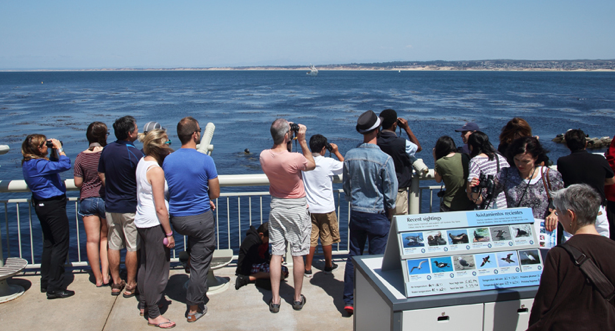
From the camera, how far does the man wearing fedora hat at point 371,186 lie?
3984 millimetres

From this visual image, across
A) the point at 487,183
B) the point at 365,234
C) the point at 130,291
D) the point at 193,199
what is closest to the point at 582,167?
the point at 487,183

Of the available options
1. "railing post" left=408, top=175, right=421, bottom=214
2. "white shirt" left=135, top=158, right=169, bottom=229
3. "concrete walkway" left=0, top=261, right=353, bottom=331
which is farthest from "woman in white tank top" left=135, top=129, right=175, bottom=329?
"railing post" left=408, top=175, right=421, bottom=214

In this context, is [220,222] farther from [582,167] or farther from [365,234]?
[582,167]

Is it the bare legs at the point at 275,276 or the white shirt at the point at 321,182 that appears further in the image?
the white shirt at the point at 321,182

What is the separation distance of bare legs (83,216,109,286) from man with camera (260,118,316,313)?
6.27ft

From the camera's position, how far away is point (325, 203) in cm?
510

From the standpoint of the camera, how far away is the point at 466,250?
9.84ft

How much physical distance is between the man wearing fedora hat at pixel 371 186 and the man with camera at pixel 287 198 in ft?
1.42

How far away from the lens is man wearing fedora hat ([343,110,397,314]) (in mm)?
3984

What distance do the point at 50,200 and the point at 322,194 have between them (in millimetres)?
2868

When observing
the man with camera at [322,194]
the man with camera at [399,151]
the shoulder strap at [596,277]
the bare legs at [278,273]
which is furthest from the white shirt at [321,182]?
the shoulder strap at [596,277]

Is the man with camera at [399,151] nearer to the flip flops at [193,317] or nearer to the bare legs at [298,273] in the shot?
the bare legs at [298,273]

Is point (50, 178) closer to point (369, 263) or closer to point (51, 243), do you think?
point (51, 243)

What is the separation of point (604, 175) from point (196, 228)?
385cm
